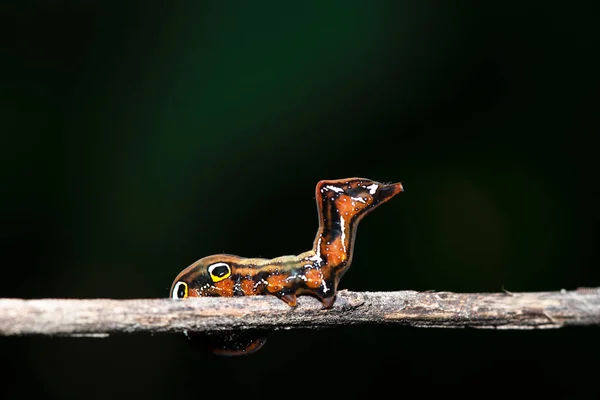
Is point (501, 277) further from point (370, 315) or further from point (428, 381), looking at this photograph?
point (370, 315)

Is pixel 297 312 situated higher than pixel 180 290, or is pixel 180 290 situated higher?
pixel 180 290

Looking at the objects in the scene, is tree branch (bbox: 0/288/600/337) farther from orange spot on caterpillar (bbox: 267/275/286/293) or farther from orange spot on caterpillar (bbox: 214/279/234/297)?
orange spot on caterpillar (bbox: 214/279/234/297)

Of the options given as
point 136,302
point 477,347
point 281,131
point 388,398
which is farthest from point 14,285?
point 477,347

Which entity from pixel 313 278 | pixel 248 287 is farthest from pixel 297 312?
pixel 248 287

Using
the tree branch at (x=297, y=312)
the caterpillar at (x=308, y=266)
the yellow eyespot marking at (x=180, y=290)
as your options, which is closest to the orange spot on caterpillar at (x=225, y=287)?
the caterpillar at (x=308, y=266)

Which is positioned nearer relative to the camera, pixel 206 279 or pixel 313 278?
pixel 313 278

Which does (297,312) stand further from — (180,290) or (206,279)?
(180,290)

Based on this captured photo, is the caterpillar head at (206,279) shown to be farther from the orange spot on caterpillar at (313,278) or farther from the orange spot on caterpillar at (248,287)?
the orange spot on caterpillar at (313,278)
